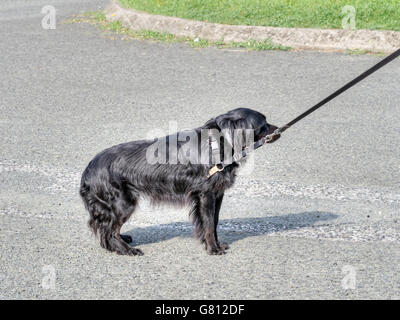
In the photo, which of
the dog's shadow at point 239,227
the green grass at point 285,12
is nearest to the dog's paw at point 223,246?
the dog's shadow at point 239,227

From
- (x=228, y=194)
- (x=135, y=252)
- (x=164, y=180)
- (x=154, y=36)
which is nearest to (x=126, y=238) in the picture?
(x=135, y=252)

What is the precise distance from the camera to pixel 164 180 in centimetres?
483

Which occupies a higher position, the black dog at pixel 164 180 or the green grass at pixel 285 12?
the green grass at pixel 285 12

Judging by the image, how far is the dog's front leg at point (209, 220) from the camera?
4.79 metres

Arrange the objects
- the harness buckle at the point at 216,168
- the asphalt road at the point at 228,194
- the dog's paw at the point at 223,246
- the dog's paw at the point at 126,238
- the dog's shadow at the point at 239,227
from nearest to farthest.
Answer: the asphalt road at the point at 228,194 < the harness buckle at the point at 216,168 < the dog's paw at the point at 223,246 < the dog's paw at the point at 126,238 < the dog's shadow at the point at 239,227

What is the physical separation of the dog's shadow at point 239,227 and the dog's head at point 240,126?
847mm

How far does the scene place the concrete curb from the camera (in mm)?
10211

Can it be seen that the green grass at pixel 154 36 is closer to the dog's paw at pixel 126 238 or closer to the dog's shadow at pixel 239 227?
the dog's shadow at pixel 239 227

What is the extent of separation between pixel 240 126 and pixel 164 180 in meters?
0.65

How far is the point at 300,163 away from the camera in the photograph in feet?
21.9

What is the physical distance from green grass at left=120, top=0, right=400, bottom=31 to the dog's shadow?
578cm
